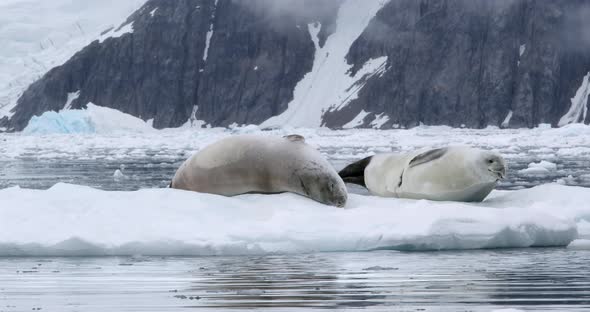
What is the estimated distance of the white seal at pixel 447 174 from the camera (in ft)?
27.8

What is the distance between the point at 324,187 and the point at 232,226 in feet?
6.08

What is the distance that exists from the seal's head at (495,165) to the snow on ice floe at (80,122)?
221 feet

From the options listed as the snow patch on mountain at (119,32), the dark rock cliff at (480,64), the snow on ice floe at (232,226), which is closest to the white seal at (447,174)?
the snow on ice floe at (232,226)

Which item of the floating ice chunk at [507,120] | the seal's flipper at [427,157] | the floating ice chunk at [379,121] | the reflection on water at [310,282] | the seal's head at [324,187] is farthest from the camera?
the floating ice chunk at [379,121]

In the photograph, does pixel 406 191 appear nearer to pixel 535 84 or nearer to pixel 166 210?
pixel 166 210

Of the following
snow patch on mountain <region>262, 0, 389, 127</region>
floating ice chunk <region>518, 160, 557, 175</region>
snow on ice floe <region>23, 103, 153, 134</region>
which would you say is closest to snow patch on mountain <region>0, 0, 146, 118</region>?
snow patch on mountain <region>262, 0, 389, 127</region>

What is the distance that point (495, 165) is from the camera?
8484 millimetres

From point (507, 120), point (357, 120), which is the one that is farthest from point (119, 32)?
point (507, 120)

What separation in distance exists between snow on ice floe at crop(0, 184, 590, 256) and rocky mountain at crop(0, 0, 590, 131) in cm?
10655

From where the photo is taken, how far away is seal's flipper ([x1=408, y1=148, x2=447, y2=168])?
8922 millimetres

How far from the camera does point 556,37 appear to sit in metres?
118

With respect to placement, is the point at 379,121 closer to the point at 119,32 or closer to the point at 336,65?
the point at 336,65

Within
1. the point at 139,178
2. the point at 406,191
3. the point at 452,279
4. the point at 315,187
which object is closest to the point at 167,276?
the point at 452,279

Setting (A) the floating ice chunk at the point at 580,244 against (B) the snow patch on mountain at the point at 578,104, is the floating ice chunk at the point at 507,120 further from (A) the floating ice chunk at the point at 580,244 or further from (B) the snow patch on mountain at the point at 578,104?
→ (A) the floating ice chunk at the point at 580,244
